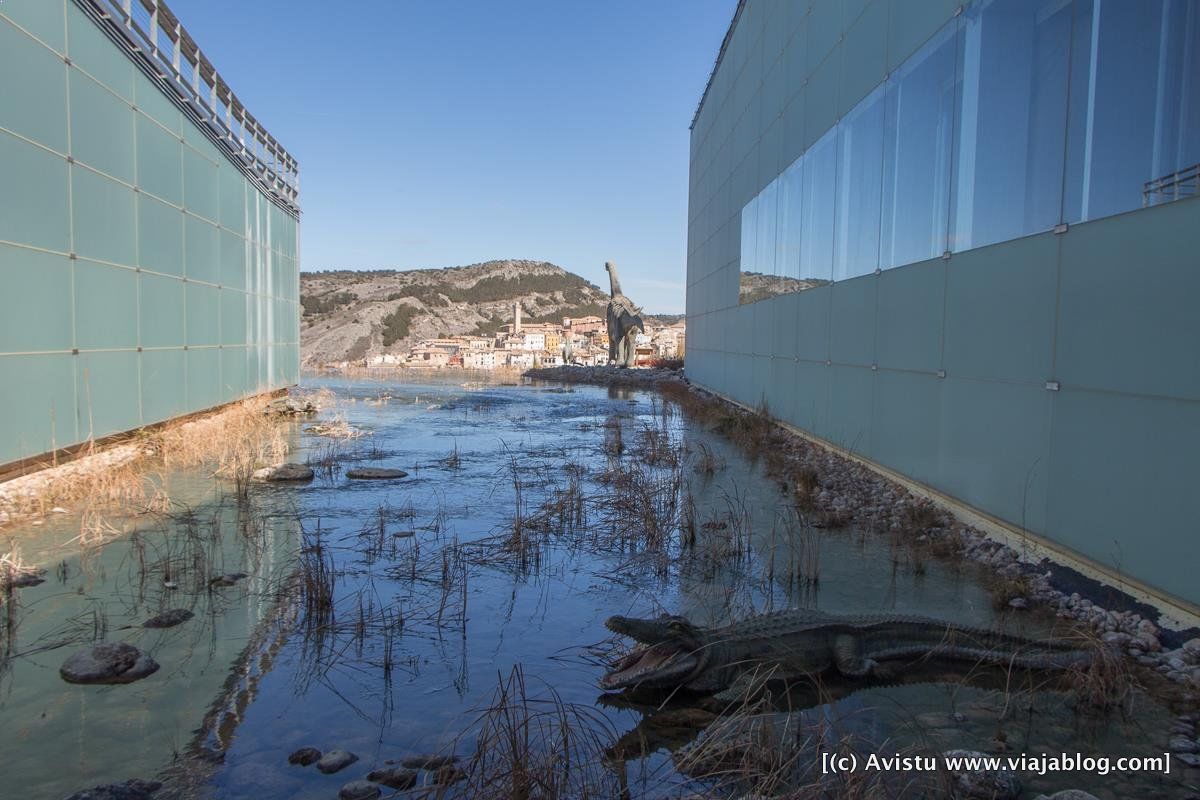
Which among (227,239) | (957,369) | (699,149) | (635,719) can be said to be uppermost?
(699,149)

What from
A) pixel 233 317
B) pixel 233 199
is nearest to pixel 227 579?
pixel 233 317

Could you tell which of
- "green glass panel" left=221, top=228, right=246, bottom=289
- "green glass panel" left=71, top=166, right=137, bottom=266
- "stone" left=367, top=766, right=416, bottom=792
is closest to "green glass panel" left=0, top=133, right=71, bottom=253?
"green glass panel" left=71, top=166, right=137, bottom=266

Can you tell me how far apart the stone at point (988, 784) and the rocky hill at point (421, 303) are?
62776mm

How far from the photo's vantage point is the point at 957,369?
8.15 meters

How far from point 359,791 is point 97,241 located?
10122 mm

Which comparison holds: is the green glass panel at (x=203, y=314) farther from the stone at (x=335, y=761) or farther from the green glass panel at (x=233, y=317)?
the stone at (x=335, y=761)

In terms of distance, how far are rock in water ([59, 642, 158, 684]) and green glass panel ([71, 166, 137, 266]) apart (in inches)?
294

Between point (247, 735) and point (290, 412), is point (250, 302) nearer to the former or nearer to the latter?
point (290, 412)

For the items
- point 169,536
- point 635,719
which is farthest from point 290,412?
point 635,719

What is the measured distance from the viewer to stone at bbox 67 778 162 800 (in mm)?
3209

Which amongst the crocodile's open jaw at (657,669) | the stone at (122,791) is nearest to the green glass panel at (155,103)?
the stone at (122,791)

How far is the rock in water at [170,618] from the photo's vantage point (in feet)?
17.1

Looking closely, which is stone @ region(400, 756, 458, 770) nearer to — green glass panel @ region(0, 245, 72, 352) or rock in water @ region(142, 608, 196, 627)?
rock in water @ region(142, 608, 196, 627)

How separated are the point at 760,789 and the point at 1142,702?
243cm
